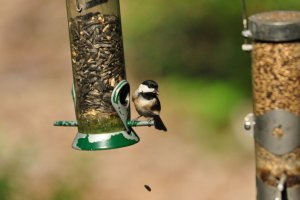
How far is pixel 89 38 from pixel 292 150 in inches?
77.0

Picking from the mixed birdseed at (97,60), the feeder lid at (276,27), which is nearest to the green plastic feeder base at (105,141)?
the mixed birdseed at (97,60)

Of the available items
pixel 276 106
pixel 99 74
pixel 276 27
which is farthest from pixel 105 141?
pixel 276 27

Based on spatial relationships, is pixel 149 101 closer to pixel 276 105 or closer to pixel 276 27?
pixel 276 105

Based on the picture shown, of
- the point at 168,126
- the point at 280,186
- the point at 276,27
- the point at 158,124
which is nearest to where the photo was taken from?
the point at 276,27

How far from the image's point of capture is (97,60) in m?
6.69

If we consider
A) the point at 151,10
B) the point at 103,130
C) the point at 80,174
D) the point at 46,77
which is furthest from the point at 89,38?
the point at 46,77

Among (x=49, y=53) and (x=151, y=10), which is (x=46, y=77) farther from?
(x=151, y=10)

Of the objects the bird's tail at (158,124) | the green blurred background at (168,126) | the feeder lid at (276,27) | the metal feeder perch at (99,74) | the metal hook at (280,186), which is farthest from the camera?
the green blurred background at (168,126)

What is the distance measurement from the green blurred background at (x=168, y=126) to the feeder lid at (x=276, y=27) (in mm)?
6557

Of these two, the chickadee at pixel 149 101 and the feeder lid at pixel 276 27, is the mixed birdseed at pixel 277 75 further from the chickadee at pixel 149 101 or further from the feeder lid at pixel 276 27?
the chickadee at pixel 149 101

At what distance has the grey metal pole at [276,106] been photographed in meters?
5.08

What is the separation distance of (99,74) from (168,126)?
Answer: 23.8ft

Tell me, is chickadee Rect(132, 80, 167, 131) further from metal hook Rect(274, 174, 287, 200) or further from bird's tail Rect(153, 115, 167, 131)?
metal hook Rect(274, 174, 287, 200)

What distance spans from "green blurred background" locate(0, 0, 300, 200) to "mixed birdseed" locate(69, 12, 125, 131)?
4.73m
